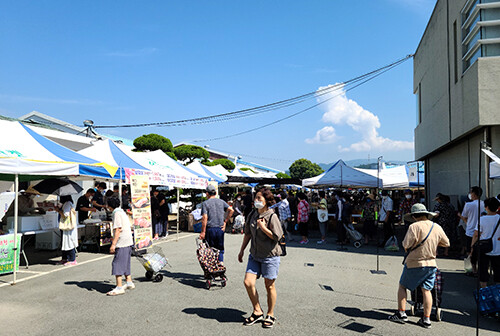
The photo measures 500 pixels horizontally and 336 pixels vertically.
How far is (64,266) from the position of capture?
8.27 m

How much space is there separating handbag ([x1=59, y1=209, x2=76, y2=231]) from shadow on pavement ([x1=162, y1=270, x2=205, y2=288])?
7.70 ft

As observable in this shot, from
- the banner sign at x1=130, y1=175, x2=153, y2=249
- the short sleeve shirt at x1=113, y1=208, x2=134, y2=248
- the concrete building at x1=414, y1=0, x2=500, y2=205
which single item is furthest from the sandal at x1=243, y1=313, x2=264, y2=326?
the concrete building at x1=414, y1=0, x2=500, y2=205

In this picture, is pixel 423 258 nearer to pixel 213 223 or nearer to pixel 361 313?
pixel 361 313

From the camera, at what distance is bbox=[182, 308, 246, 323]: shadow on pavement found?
490 cm

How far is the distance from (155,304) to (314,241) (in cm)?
832

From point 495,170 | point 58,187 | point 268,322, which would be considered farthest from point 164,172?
point 495,170

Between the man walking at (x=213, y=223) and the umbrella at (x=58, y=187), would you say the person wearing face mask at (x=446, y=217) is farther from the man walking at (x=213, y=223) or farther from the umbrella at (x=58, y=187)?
the umbrella at (x=58, y=187)

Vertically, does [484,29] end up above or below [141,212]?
above

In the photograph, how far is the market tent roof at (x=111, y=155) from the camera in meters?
11.1

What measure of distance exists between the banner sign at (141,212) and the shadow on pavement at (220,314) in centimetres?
354

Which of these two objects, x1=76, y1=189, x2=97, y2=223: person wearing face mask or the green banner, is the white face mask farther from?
x1=76, y1=189, x2=97, y2=223: person wearing face mask

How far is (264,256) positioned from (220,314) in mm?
1235

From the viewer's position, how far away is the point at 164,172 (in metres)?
12.8

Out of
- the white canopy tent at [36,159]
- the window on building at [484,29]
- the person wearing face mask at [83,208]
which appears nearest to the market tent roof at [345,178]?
the window on building at [484,29]
